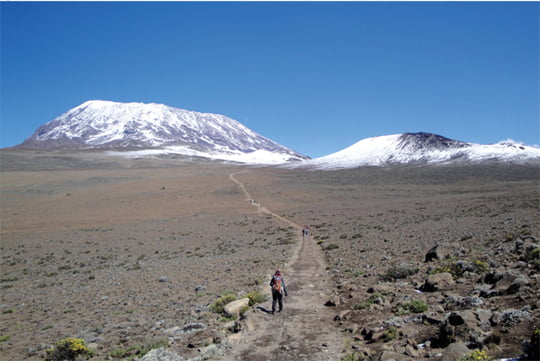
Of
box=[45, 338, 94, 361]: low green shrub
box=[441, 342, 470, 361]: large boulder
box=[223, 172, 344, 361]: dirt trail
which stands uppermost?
box=[441, 342, 470, 361]: large boulder

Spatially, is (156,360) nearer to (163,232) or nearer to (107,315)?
(107,315)

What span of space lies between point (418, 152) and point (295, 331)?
118 meters

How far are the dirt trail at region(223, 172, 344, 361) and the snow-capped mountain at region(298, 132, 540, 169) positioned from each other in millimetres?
96934

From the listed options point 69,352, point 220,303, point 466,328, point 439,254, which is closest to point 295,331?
point 220,303

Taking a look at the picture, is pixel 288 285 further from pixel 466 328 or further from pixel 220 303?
pixel 466 328

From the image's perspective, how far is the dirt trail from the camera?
6.84 m

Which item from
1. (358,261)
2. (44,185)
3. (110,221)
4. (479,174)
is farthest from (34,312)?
(479,174)

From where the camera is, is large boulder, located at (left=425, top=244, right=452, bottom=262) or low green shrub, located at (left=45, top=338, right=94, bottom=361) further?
large boulder, located at (left=425, top=244, right=452, bottom=262)

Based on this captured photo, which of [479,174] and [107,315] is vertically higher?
[479,174]

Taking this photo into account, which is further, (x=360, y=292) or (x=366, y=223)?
(x=366, y=223)

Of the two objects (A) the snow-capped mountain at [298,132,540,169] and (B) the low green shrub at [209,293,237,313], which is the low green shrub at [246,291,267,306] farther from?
(A) the snow-capped mountain at [298,132,540,169]

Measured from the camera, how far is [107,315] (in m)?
10.8

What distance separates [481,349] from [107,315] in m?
10.5

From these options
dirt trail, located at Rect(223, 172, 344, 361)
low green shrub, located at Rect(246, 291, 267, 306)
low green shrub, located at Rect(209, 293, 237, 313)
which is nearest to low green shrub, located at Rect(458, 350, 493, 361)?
dirt trail, located at Rect(223, 172, 344, 361)
